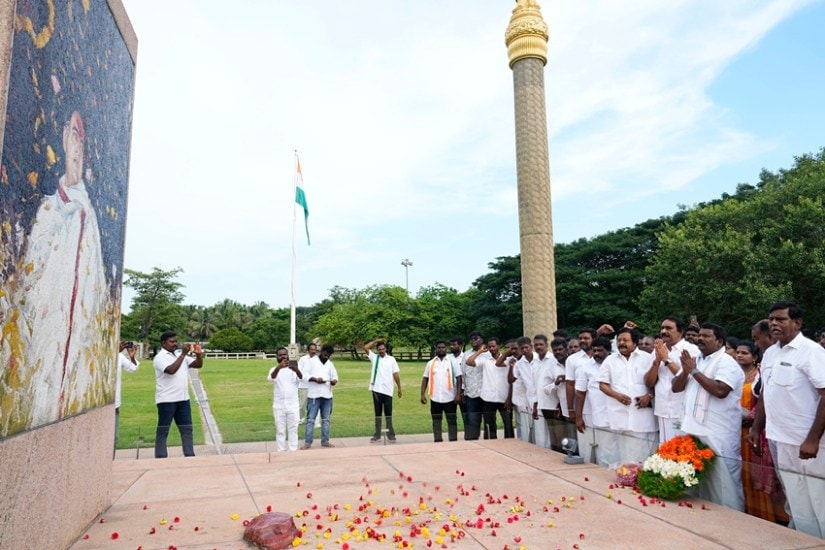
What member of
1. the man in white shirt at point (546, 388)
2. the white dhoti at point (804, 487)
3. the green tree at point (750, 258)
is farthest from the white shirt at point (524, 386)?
the green tree at point (750, 258)

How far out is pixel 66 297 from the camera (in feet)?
11.5

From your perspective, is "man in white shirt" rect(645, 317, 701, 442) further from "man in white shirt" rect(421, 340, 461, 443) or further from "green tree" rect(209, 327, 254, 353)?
"green tree" rect(209, 327, 254, 353)

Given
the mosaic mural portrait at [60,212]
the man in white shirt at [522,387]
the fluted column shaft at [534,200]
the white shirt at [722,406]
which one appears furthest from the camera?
the fluted column shaft at [534,200]

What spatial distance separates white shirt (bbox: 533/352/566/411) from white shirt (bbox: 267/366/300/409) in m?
3.43

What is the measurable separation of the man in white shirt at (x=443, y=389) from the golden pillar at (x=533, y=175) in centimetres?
920

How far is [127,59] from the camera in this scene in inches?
193

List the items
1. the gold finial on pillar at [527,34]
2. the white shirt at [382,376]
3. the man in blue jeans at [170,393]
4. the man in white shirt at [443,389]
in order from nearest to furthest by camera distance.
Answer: the man in blue jeans at [170,393] → the man in white shirt at [443,389] → the white shirt at [382,376] → the gold finial on pillar at [527,34]

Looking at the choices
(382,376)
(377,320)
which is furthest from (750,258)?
(377,320)

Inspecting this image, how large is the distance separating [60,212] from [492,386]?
246 inches

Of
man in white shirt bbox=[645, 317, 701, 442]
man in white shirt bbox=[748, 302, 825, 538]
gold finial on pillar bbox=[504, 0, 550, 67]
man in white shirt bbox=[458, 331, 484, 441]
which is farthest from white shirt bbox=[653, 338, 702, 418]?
gold finial on pillar bbox=[504, 0, 550, 67]

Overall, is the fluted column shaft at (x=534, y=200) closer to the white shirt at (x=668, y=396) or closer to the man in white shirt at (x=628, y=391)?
the man in white shirt at (x=628, y=391)

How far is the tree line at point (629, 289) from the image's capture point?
18734mm

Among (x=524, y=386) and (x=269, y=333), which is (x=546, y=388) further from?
(x=269, y=333)

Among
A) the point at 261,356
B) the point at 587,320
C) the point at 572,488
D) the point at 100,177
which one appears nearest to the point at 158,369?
the point at 100,177
